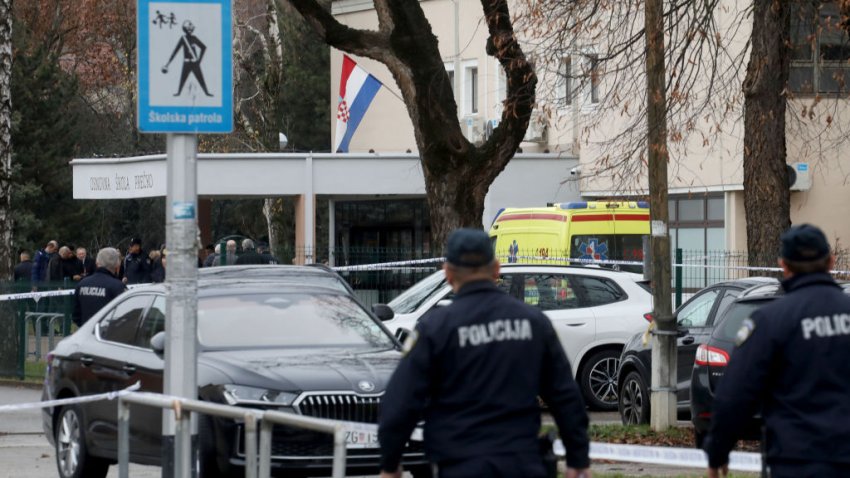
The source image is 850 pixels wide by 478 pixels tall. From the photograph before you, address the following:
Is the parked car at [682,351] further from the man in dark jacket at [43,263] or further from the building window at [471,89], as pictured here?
the building window at [471,89]

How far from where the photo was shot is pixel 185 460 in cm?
724

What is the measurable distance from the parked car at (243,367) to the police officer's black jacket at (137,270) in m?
13.1

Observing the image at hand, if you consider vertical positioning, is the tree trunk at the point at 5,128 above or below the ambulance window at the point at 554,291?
above

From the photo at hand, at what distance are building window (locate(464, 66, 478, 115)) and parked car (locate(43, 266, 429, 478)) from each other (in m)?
25.3

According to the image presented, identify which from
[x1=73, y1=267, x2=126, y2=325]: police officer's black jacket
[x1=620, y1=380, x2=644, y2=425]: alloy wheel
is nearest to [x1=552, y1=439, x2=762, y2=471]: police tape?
[x1=620, y1=380, x2=644, y2=425]: alloy wheel

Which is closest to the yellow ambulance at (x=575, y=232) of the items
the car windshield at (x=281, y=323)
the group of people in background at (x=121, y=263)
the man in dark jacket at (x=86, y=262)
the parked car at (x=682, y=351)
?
the group of people in background at (x=121, y=263)

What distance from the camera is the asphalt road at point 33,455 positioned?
11.6m

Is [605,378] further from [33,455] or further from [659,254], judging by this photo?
[33,455]

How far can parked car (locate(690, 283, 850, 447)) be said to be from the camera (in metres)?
11.7

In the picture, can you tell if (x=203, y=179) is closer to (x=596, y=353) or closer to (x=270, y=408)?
(x=596, y=353)

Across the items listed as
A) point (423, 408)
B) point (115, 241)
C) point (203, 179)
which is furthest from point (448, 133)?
point (115, 241)

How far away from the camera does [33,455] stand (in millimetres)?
13188

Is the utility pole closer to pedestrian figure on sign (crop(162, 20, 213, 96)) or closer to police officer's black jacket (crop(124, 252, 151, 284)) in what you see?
pedestrian figure on sign (crop(162, 20, 213, 96))

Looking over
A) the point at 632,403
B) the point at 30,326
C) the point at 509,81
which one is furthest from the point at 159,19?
the point at 30,326
